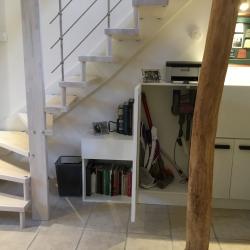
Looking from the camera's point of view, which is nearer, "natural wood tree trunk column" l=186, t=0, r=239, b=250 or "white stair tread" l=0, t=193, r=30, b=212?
"natural wood tree trunk column" l=186, t=0, r=239, b=250

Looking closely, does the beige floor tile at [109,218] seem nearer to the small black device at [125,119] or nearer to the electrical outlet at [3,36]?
the small black device at [125,119]

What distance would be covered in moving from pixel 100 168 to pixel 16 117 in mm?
1117

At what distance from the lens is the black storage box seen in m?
3.12

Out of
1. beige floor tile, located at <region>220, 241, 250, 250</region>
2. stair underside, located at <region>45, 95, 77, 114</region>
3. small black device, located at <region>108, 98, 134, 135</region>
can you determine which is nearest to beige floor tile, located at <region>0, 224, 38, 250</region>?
stair underside, located at <region>45, 95, 77, 114</region>

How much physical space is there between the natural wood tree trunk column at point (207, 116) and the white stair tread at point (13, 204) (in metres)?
1.43

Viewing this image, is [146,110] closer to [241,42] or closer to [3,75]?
[241,42]

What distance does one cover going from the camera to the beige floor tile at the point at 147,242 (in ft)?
7.85

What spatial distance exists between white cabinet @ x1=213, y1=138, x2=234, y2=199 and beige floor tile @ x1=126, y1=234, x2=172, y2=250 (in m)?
0.75

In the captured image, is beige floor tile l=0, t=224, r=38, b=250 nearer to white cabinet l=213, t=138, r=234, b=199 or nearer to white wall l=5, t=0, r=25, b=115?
white wall l=5, t=0, r=25, b=115

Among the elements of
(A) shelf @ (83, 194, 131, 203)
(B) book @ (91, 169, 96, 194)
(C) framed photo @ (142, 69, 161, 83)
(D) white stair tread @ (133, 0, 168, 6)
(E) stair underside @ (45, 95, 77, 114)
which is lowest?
(A) shelf @ (83, 194, 131, 203)

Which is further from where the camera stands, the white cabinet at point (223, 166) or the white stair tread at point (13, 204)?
the white cabinet at point (223, 166)

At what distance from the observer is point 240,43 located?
10.2 feet

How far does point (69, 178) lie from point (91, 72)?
1111 millimetres

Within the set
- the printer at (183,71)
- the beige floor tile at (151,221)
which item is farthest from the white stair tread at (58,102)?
the beige floor tile at (151,221)
